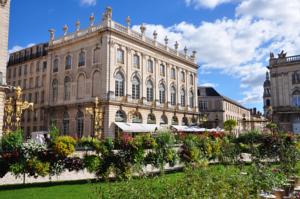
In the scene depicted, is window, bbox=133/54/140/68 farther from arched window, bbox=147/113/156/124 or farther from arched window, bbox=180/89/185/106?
arched window, bbox=180/89/185/106

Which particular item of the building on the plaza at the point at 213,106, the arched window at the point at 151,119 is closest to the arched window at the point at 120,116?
the arched window at the point at 151,119

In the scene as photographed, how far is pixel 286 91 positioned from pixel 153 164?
120 ft

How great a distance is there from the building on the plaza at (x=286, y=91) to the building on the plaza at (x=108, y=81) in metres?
12.9

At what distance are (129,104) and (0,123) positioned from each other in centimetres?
1573

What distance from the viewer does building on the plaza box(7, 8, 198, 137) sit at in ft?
102

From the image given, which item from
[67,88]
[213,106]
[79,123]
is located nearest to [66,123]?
[79,123]

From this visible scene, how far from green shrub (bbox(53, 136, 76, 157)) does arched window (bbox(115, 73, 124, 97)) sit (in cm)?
2070

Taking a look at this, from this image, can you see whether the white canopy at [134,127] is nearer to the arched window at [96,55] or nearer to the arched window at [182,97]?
the arched window at [96,55]

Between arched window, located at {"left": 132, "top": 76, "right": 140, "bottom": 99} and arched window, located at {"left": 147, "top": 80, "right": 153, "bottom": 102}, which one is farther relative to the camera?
arched window, located at {"left": 147, "top": 80, "right": 153, "bottom": 102}

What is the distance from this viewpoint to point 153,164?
13.1 metres

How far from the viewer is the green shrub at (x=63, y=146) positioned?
10945 millimetres

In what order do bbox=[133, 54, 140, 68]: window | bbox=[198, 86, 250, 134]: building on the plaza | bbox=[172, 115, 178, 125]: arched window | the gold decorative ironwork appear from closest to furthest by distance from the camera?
the gold decorative ironwork → bbox=[133, 54, 140, 68]: window → bbox=[172, 115, 178, 125]: arched window → bbox=[198, 86, 250, 134]: building on the plaza

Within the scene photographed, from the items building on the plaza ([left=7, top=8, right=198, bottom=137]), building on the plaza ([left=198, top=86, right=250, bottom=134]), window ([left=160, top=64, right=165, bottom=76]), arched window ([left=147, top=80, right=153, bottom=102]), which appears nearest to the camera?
building on the plaza ([left=7, top=8, right=198, bottom=137])

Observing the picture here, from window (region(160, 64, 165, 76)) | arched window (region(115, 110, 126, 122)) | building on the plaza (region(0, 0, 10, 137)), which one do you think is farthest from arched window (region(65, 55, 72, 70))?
building on the plaza (region(0, 0, 10, 137))
